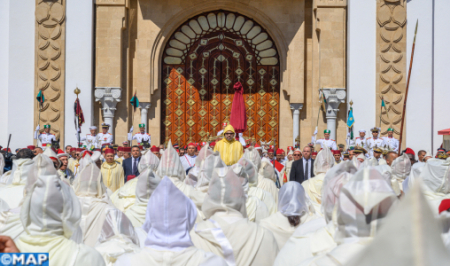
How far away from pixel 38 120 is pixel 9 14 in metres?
3.26

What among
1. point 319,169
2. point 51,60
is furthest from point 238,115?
point 319,169

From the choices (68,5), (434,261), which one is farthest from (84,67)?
(434,261)

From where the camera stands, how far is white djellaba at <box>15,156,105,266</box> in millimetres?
2869

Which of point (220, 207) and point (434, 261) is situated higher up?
point (434, 261)

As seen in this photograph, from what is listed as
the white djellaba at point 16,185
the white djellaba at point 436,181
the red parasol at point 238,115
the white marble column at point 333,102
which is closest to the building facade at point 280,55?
the white marble column at point 333,102

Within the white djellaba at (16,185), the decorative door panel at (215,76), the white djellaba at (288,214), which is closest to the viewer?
the white djellaba at (288,214)

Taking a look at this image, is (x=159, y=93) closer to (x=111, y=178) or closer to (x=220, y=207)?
(x=111, y=178)

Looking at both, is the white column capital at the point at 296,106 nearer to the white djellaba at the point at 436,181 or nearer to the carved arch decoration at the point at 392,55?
the carved arch decoration at the point at 392,55

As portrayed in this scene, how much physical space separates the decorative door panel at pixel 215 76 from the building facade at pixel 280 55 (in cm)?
38

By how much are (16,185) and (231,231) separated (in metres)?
2.95

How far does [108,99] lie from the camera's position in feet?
51.8

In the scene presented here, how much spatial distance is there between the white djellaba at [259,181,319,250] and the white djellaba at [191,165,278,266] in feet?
1.55

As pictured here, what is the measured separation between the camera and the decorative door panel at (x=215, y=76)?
1718 cm

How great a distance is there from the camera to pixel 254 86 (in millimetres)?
17344
